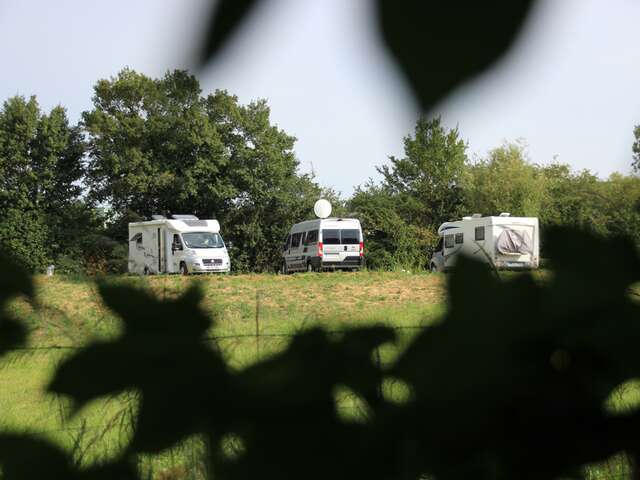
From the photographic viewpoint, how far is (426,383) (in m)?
0.45

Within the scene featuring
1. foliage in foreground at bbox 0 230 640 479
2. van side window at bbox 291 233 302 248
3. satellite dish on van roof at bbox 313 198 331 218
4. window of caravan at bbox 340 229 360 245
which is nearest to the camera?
foliage in foreground at bbox 0 230 640 479

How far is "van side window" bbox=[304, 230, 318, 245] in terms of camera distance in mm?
19334

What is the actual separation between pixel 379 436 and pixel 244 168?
0.63 ft

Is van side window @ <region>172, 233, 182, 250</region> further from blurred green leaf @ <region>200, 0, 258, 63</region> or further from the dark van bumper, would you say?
blurred green leaf @ <region>200, 0, 258, 63</region>

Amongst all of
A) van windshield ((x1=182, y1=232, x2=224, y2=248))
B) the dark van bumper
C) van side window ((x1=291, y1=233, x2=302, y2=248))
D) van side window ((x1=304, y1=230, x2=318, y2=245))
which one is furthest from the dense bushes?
van side window ((x1=291, y1=233, x2=302, y2=248))

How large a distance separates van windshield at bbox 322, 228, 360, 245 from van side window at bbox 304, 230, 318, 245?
259 millimetres

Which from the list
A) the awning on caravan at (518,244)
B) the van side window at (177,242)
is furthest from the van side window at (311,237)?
the awning on caravan at (518,244)

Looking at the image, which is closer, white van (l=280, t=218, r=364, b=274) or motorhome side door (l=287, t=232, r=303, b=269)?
white van (l=280, t=218, r=364, b=274)

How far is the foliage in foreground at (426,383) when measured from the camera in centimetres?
45

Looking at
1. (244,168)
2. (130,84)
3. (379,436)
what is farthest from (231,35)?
(379,436)

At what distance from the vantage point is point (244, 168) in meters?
0.48

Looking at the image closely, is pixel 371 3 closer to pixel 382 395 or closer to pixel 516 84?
pixel 516 84

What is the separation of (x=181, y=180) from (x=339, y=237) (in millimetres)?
18775

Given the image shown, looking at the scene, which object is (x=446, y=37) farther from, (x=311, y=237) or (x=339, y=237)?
(x=311, y=237)
